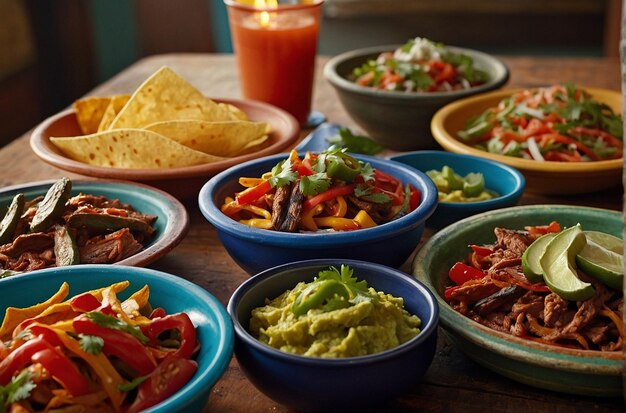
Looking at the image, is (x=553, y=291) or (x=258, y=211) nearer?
(x=553, y=291)

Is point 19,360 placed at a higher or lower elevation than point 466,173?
higher

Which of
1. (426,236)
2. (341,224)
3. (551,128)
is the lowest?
(426,236)

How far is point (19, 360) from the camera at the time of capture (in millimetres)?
1278

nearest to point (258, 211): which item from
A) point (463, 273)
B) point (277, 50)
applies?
point (463, 273)

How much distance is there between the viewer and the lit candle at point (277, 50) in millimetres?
2936

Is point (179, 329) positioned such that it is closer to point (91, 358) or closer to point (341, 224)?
point (91, 358)

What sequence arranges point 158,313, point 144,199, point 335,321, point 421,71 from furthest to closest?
point 421,71
point 144,199
point 158,313
point 335,321

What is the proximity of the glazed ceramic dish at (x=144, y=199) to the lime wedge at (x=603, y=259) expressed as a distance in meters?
0.90

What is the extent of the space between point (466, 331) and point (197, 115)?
137 cm

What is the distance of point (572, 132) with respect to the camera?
2514 mm

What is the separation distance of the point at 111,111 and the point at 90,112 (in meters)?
0.11

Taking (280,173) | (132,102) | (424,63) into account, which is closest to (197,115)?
(132,102)

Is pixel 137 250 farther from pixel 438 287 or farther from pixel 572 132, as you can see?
pixel 572 132

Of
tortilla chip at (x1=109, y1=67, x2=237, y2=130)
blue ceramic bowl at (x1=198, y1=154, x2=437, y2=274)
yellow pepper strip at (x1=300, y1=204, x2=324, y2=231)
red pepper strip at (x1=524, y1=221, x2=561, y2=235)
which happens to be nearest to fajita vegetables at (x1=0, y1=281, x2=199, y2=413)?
blue ceramic bowl at (x1=198, y1=154, x2=437, y2=274)
